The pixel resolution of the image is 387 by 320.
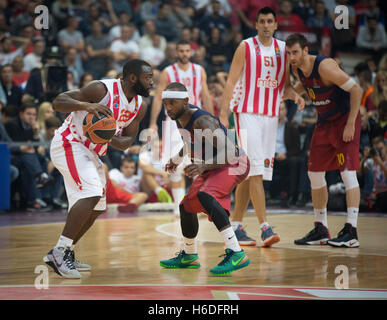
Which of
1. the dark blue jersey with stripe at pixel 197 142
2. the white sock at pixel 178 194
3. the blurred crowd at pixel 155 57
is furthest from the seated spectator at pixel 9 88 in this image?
the dark blue jersey with stripe at pixel 197 142

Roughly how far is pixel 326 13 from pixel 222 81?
3.56 metres

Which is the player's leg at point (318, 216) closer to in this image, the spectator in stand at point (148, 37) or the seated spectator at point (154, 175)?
the seated spectator at point (154, 175)

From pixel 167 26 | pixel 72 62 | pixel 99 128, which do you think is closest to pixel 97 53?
pixel 72 62

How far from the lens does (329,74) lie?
661cm

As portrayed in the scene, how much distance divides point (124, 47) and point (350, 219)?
802 cm

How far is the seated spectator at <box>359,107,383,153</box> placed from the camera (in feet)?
35.6

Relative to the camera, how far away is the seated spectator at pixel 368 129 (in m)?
10.8

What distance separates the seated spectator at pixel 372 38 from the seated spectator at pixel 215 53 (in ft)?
9.56

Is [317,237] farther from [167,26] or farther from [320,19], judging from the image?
[167,26]

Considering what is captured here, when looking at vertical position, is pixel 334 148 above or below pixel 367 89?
below

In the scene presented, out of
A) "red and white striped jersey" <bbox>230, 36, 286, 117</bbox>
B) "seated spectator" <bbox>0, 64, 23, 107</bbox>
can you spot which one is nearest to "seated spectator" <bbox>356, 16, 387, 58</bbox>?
"seated spectator" <bbox>0, 64, 23, 107</bbox>

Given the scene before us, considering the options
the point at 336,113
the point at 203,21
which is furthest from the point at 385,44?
the point at 336,113

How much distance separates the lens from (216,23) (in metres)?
14.6
